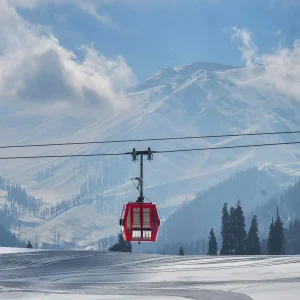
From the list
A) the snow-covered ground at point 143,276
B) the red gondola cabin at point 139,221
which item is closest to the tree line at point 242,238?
the snow-covered ground at point 143,276

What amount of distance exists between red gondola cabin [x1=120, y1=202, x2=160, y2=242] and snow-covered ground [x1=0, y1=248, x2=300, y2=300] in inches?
141

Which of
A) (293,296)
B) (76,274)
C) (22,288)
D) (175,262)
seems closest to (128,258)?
(175,262)

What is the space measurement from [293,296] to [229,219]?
109 m

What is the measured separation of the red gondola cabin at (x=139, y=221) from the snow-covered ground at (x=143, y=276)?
358 centimetres

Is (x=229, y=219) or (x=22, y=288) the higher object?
(x=229, y=219)

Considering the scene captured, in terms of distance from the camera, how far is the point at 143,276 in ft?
192

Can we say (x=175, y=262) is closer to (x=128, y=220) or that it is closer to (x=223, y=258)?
(x=223, y=258)

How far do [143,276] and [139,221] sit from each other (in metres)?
18.1

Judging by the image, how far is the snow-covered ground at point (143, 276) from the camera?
140ft

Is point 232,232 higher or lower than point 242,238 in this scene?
higher

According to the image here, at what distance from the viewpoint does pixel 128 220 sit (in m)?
41.5

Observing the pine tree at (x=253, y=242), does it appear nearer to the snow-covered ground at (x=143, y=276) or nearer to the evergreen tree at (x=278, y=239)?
the evergreen tree at (x=278, y=239)

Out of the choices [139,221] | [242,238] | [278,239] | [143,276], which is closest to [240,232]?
[242,238]

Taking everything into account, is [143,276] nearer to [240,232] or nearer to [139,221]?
[139,221]
